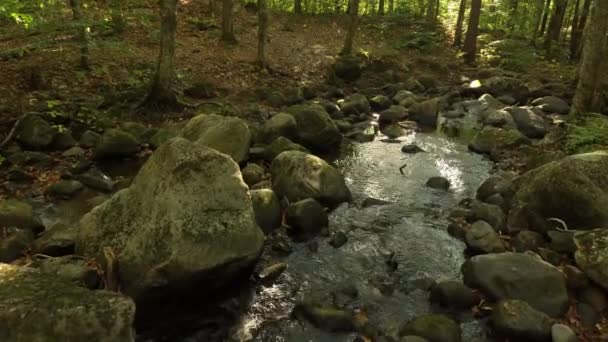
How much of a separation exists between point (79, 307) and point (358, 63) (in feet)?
59.1

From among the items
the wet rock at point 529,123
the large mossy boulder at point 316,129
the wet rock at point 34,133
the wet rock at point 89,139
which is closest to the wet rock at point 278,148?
the large mossy boulder at point 316,129

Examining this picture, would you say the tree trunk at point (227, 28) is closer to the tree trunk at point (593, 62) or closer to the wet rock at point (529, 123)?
the wet rock at point (529, 123)

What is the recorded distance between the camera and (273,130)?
1265 cm

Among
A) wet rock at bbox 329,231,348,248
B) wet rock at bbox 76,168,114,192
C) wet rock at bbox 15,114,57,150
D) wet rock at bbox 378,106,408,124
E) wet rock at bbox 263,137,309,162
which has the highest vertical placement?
wet rock at bbox 15,114,57,150

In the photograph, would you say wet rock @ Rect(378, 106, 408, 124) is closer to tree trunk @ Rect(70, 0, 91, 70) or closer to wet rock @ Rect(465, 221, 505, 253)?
wet rock @ Rect(465, 221, 505, 253)

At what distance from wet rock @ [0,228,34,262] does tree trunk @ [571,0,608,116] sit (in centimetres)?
1336

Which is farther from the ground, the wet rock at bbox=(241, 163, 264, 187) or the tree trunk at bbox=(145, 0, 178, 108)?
the tree trunk at bbox=(145, 0, 178, 108)

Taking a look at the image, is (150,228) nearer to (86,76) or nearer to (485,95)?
(86,76)

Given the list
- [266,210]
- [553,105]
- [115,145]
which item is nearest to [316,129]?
[266,210]

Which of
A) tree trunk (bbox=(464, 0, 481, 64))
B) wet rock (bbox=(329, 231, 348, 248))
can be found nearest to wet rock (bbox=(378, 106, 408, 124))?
wet rock (bbox=(329, 231, 348, 248))

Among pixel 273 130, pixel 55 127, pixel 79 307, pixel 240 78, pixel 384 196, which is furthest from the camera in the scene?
pixel 240 78

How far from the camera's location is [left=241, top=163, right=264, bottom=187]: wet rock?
33.4 ft

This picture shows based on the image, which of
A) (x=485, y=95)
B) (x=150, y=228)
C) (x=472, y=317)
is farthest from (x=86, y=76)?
(x=485, y=95)

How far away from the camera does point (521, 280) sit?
6555mm
